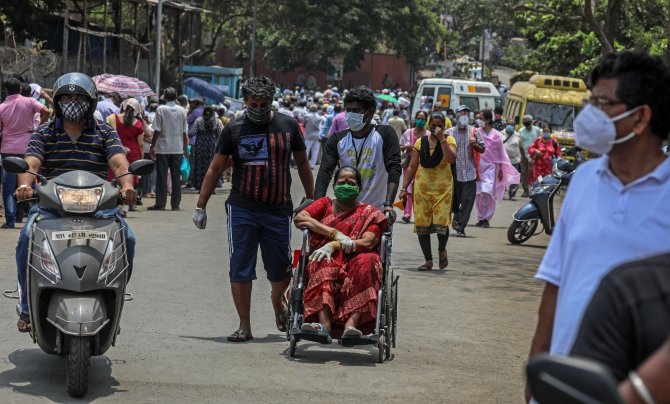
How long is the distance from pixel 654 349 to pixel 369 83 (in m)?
77.0

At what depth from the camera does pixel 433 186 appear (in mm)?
13883

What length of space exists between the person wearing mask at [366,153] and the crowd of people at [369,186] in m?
0.01

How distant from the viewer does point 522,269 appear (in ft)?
47.9

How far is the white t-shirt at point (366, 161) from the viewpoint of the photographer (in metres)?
9.80

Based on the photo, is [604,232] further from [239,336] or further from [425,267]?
[425,267]

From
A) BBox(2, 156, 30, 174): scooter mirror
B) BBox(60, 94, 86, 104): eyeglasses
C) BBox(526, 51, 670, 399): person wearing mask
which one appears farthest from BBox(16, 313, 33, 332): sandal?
BBox(526, 51, 670, 399): person wearing mask

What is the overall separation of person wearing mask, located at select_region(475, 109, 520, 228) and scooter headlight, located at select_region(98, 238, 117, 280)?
1232 centimetres

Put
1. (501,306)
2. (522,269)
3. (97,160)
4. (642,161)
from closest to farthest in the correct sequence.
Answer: (642,161) → (97,160) → (501,306) → (522,269)

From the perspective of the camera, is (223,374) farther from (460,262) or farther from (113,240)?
(460,262)

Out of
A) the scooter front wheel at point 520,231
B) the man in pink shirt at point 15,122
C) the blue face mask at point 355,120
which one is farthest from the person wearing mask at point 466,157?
the blue face mask at point 355,120

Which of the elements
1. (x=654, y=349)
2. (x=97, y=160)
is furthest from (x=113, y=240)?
(x=654, y=349)

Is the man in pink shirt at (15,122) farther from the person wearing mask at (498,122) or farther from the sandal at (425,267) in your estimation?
the person wearing mask at (498,122)

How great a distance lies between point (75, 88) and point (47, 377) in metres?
1.61

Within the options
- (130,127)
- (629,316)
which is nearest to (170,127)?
(130,127)
